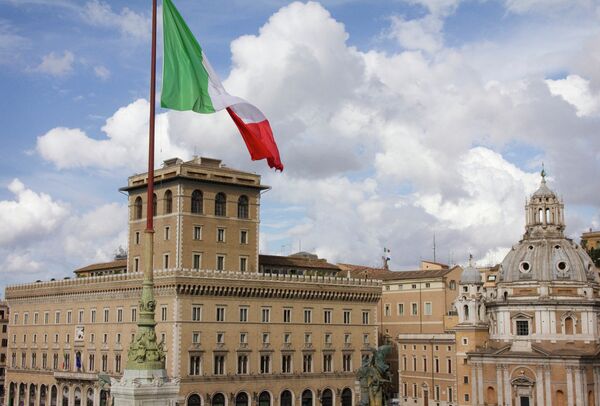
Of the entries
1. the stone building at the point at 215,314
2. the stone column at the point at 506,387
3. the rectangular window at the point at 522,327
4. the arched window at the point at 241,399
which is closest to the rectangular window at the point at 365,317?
the stone building at the point at 215,314

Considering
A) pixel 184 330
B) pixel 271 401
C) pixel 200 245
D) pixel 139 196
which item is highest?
pixel 139 196

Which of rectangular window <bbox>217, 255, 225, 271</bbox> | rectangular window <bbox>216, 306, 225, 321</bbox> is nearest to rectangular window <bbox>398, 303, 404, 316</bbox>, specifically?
rectangular window <bbox>217, 255, 225, 271</bbox>

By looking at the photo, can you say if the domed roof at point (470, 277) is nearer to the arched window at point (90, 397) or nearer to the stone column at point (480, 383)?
the stone column at point (480, 383)

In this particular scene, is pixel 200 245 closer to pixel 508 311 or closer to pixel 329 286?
pixel 329 286

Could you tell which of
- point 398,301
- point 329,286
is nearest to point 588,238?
point 398,301

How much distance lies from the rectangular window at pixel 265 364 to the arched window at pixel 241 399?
2829mm

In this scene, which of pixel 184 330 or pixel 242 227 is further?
pixel 242 227

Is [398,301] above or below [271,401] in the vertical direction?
above

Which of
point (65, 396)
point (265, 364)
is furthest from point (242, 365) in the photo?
point (65, 396)

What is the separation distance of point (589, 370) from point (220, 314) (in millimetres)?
37120

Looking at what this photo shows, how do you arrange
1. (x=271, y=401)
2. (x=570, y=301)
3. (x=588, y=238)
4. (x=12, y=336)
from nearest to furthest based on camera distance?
(x=271, y=401) < (x=570, y=301) < (x=12, y=336) < (x=588, y=238)

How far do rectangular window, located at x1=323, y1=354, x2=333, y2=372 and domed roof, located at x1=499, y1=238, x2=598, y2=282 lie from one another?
70.0ft

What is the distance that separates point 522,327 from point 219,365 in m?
32.8

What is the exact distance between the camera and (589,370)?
3339 inches
